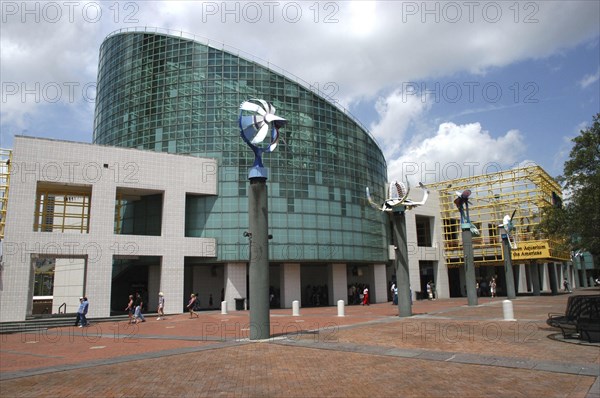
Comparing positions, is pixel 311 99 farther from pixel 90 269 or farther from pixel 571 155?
pixel 571 155

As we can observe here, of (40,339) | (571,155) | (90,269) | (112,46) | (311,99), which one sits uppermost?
(112,46)

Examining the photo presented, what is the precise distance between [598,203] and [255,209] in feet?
40.1

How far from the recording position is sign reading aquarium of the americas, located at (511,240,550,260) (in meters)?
45.1

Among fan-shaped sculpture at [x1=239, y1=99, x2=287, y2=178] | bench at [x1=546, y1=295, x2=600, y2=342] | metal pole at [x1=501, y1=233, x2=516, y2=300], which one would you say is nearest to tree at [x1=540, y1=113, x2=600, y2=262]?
bench at [x1=546, y1=295, x2=600, y2=342]

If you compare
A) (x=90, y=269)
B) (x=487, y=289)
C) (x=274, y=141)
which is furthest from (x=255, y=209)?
(x=487, y=289)

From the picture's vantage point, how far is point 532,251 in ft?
151

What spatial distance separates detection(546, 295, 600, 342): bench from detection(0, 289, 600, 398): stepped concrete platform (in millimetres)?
487

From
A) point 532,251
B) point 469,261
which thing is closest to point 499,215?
point 532,251

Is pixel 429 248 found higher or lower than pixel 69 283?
higher

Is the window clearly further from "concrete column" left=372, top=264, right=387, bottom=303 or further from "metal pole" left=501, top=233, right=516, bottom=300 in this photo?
"metal pole" left=501, top=233, right=516, bottom=300

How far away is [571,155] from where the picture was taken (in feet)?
57.8

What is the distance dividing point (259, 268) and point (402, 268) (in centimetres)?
1073

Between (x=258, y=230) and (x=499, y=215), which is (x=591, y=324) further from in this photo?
(x=499, y=215)

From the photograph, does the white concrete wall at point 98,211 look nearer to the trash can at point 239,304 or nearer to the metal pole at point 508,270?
the trash can at point 239,304
